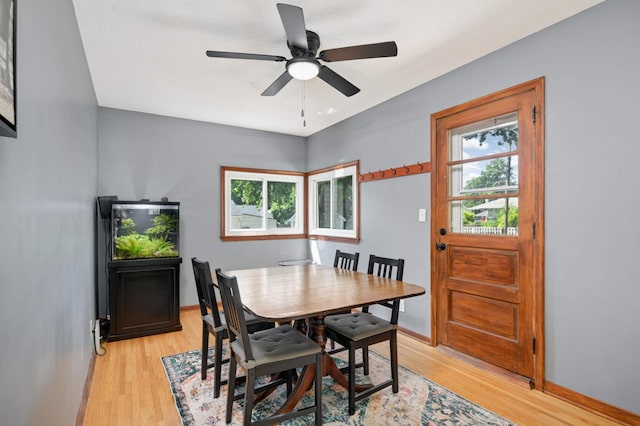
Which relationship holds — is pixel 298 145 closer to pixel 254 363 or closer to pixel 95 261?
pixel 95 261

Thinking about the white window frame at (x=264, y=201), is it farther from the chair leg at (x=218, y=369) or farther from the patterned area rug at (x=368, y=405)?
the chair leg at (x=218, y=369)

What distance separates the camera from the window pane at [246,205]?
4895mm

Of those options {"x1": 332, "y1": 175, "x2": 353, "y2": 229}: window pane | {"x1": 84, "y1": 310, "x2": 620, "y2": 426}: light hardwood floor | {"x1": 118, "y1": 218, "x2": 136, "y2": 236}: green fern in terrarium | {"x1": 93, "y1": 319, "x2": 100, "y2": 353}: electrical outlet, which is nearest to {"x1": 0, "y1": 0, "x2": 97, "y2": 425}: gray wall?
{"x1": 84, "y1": 310, "x2": 620, "y2": 426}: light hardwood floor

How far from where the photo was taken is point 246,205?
197 inches

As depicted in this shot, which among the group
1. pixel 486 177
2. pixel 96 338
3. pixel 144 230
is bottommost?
pixel 96 338

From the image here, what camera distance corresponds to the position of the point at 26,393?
3.23ft

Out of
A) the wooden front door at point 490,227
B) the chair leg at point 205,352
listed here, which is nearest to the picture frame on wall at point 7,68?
the chair leg at point 205,352

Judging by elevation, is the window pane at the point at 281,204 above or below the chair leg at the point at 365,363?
above

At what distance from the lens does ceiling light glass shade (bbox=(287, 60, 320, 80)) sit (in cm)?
222

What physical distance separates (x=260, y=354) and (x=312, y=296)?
17.7 inches

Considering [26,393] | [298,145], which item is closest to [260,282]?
[26,393]

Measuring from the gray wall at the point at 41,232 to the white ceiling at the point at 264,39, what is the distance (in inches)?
18.2

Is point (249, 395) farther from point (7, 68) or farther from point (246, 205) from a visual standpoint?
point (246, 205)

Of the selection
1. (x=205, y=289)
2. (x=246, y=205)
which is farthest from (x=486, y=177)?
(x=246, y=205)
